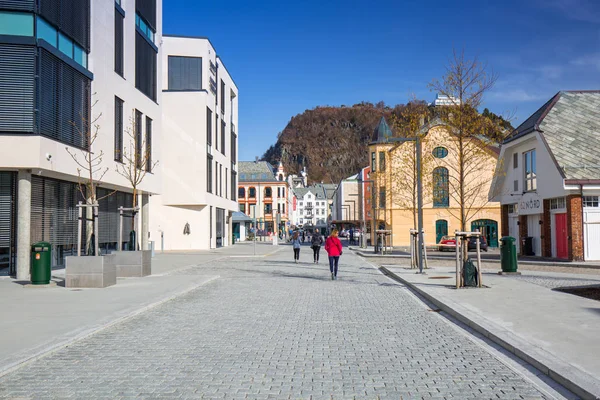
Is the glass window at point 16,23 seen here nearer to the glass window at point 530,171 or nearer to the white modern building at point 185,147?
the glass window at point 530,171

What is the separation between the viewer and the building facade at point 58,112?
19.0 metres

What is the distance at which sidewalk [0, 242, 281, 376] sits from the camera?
313 inches

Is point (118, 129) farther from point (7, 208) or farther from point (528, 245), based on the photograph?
point (528, 245)

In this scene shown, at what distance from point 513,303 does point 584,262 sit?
53.9 ft

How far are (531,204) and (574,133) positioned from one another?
4.44 metres

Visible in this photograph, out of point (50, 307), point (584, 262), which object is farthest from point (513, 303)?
point (584, 262)

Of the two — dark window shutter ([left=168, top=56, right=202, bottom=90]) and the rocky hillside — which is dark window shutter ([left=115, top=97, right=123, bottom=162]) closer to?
dark window shutter ([left=168, top=56, right=202, bottom=90])

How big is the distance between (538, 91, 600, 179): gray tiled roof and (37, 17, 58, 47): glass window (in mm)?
21581

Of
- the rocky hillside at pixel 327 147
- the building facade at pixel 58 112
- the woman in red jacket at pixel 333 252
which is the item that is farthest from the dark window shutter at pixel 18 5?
the rocky hillside at pixel 327 147

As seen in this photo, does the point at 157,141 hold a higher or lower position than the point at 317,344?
higher

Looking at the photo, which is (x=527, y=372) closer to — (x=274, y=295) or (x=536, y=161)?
(x=274, y=295)

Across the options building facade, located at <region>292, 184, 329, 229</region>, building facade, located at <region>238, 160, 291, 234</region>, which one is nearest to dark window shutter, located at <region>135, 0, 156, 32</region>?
building facade, located at <region>238, 160, 291, 234</region>

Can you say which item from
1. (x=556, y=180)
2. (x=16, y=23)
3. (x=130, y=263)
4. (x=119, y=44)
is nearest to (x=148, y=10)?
(x=119, y=44)

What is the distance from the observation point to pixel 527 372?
6555 millimetres
